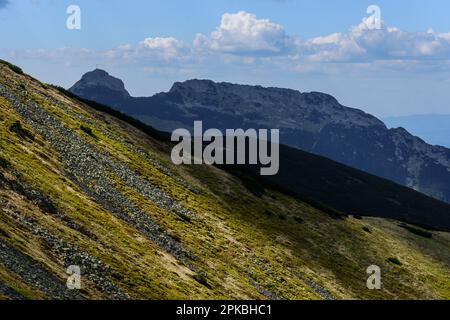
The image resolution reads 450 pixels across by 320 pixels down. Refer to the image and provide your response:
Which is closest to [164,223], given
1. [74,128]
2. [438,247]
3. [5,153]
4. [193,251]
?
[193,251]

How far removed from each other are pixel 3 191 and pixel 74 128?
94.2ft

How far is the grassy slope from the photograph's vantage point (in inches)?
1515

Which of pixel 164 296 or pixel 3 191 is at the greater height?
pixel 3 191

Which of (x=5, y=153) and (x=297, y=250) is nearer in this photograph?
(x=5, y=153)

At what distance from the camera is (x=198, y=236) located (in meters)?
53.8

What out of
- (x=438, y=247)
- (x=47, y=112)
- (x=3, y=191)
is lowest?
(x=438, y=247)

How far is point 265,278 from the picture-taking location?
50.8 metres

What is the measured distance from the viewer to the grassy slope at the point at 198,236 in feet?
126

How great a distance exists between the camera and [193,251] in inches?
1949

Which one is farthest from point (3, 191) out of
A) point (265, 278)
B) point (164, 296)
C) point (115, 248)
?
point (265, 278)

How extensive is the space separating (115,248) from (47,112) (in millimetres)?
33698
